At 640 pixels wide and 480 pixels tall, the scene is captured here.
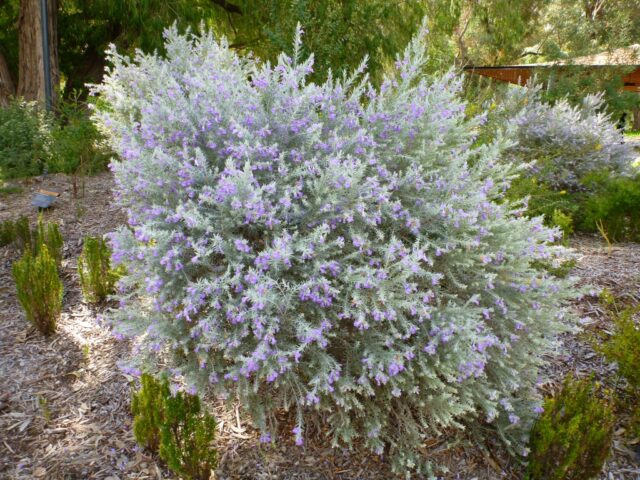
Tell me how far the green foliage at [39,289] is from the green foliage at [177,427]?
4.14 ft

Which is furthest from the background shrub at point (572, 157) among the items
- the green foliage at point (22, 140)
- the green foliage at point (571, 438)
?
the green foliage at point (22, 140)

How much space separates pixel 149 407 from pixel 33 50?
27.2ft

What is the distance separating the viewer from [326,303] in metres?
2.10

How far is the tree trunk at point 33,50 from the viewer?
324 inches

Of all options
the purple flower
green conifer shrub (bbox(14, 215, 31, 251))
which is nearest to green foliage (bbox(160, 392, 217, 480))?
the purple flower

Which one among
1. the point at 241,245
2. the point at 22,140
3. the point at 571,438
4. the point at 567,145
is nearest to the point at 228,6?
the point at 22,140

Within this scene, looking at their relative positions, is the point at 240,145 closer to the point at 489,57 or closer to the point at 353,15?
the point at 353,15

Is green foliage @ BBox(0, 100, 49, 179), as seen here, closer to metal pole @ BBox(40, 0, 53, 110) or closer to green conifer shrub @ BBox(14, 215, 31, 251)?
metal pole @ BBox(40, 0, 53, 110)

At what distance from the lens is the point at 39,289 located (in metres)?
3.04

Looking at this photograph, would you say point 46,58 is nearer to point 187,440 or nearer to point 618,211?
point 187,440

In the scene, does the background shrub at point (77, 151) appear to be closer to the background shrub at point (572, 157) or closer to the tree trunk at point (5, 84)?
the tree trunk at point (5, 84)

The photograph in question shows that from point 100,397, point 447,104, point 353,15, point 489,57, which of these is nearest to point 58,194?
point 100,397

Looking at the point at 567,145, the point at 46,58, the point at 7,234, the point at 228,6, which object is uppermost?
the point at 228,6

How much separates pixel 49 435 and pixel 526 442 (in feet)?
7.58
